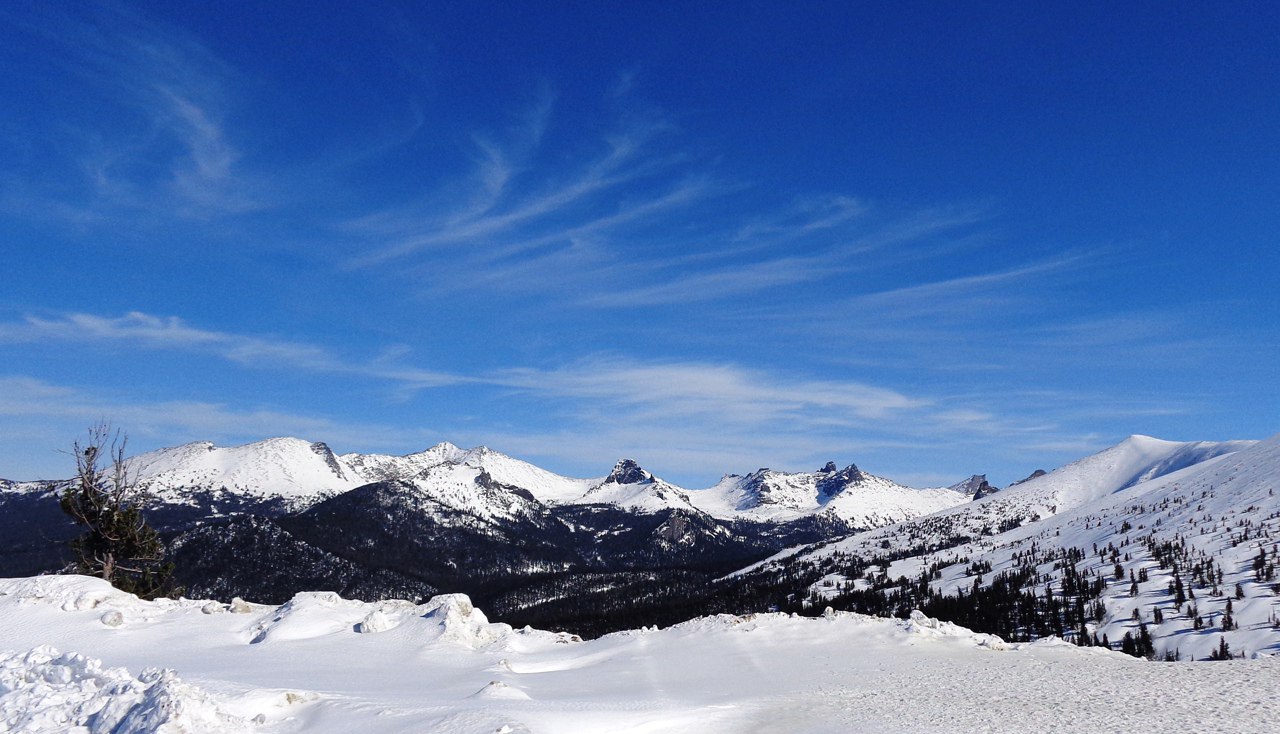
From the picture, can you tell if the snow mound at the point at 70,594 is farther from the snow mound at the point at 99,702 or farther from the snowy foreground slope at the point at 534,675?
the snow mound at the point at 99,702

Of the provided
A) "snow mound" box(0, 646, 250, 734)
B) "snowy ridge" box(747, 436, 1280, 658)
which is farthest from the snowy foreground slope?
"snowy ridge" box(747, 436, 1280, 658)

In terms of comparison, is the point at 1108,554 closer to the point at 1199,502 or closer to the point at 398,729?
the point at 1199,502

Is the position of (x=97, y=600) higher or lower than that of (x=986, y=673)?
higher

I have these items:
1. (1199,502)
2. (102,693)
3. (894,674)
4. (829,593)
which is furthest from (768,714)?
(829,593)

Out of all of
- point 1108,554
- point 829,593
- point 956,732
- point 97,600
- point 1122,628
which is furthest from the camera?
point 829,593

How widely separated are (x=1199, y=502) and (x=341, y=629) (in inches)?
5408

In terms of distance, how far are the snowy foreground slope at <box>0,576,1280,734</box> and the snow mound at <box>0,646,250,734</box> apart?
5cm

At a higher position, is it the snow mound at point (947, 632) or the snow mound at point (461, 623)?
the snow mound at point (461, 623)

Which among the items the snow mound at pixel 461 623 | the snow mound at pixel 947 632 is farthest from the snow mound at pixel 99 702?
the snow mound at pixel 947 632

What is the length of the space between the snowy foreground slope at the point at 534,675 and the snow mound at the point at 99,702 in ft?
0.16

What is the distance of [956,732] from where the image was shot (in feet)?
59.1

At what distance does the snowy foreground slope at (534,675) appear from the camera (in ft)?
55.5

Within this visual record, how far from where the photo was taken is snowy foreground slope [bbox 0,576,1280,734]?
16.9 meters

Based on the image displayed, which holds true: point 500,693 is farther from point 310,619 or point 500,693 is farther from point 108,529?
point 108,529
